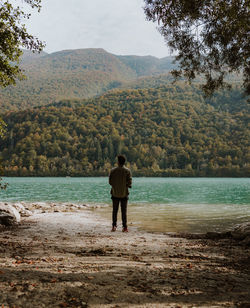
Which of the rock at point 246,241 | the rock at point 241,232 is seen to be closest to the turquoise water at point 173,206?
the rock at point 241,232

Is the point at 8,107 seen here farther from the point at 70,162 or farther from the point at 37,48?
the point at 37,48

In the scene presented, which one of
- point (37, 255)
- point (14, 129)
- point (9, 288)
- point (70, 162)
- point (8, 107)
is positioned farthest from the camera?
point (8, 107)

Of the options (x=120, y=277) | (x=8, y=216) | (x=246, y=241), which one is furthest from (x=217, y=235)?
(x=8, y=216)

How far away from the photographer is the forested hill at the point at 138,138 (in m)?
130

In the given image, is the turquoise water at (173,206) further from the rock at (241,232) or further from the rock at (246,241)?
the rock at (246,241)

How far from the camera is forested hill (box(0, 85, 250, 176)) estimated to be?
130 metres

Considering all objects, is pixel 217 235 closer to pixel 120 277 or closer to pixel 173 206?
pixel 120 277

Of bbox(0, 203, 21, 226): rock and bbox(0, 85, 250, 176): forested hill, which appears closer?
bbox(0, 203, 21, 226): rock

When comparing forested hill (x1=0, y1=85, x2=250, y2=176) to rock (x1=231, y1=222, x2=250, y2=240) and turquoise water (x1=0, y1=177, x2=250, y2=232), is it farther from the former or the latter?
rock (x1=231, y1=222, x2=250, y2=240)

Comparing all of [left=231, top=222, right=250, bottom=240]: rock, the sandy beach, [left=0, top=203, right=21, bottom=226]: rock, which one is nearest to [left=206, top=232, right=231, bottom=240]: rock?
[left=231, top=222, right=250, bottom=240]: rock

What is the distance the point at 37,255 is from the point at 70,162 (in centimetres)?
13036

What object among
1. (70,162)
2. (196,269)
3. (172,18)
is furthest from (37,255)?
(70,162)

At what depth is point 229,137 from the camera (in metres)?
137

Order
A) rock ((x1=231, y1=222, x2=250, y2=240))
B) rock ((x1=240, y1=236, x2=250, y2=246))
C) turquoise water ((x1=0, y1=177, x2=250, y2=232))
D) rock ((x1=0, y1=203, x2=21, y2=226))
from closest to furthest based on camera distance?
rock ((x1=240, y1=236, x2=250, y2=246))
rock ((x1=231, y1=222, x2=250, y2=240))
rock ((x1=0, y1=203, x2=21, y2=226))
turquoise water ((x1=0, y1=177, x2=250, y2=232))
